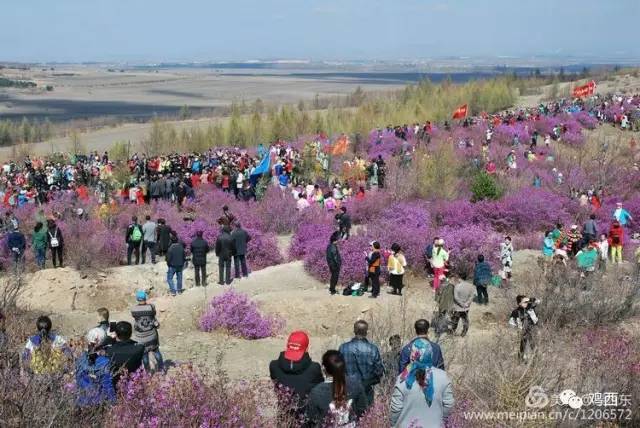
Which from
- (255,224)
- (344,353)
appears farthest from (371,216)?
(344,353)

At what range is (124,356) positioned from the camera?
25.3ft

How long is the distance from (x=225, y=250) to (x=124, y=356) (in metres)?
8.89

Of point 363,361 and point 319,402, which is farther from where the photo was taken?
point 363,361

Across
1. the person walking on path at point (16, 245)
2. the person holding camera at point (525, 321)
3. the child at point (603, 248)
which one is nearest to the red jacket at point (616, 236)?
the child at point (603, 248)

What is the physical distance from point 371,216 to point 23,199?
12.3 meters

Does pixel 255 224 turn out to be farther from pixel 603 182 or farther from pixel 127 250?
pixel 603 182

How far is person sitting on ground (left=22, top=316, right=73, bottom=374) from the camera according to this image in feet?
22.7

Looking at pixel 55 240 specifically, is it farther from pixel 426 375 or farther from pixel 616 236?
pixel 616 236

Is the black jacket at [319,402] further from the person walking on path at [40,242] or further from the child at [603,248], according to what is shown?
the person walking on path at [40,242]

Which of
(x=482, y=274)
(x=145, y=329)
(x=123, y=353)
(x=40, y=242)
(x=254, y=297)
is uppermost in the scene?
(x=123, y=353)

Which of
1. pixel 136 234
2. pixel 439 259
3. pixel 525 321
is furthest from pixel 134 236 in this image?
pixel 525 321

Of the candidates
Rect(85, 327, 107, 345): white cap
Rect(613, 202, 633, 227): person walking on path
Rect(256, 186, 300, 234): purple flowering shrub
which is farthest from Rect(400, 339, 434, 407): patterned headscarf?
Rect(256, 186, 300, 234): purple flowering shrub

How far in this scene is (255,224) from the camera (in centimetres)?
2317

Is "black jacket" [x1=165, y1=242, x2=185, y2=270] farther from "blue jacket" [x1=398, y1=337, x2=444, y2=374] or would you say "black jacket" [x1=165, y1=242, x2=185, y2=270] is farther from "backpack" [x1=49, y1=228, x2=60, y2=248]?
"blue jacket" [x1=398, y1=337, x2=444, y2=374]
